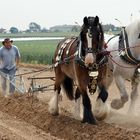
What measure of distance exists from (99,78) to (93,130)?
90 cm

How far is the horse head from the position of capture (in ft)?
23.7

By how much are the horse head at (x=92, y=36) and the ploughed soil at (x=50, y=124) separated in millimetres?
1067

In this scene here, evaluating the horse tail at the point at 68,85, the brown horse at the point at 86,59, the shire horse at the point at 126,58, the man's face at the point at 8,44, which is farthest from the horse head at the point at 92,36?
the man's face at the point at 8,44

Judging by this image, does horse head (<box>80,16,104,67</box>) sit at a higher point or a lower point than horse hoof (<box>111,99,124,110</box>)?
higher

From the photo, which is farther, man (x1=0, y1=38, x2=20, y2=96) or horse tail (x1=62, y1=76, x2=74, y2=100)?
man (x1=0, y1=38, x2=20, y2=96)

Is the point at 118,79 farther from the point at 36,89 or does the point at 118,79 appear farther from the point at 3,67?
the point at 3,67

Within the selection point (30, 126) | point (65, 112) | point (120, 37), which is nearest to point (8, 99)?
point (65, 112)

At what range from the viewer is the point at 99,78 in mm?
7695

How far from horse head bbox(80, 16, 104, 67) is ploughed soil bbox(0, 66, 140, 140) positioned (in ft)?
3.50

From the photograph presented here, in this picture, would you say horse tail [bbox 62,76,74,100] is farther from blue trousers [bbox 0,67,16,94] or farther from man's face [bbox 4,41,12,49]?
man's face [bbox 4,41,12,49]

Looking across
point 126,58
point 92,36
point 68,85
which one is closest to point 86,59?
point 92,36

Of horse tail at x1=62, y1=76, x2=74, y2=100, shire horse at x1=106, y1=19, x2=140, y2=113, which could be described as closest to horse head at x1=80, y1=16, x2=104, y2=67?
shire horse at x1=106, y1=19, x2=140, y2=113

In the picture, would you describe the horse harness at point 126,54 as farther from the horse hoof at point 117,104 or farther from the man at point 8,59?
the man at point 8,59

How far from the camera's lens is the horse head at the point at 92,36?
721cm
